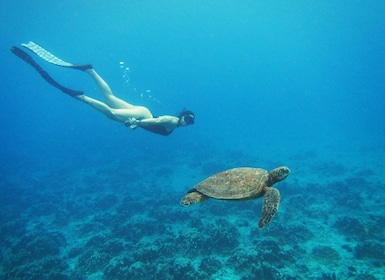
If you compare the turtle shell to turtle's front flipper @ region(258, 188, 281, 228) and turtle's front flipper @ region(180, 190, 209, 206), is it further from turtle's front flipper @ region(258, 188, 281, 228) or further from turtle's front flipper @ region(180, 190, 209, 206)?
turtle's front flipper @ region(258, 188, 281, 228)

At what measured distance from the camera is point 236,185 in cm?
553

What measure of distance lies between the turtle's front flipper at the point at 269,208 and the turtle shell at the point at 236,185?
0.38 m

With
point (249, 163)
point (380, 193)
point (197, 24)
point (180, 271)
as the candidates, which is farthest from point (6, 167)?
point (197, 24)

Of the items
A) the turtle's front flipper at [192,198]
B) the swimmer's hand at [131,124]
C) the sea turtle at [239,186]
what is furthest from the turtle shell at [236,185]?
the swimmer's hand at [131,124]

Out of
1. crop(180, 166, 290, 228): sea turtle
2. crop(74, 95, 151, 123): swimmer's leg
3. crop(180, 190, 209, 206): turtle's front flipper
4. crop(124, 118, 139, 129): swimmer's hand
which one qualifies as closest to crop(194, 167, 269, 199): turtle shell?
crop(180, 166, 290, 228): sea turtle

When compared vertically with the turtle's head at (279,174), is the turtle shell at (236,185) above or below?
below

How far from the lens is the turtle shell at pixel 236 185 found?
5316 mm

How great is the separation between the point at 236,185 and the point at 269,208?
1118 millimetres

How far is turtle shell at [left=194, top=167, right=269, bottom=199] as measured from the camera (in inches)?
209

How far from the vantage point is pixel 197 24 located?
4104 inches

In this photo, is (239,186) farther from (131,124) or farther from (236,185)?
(131,124)

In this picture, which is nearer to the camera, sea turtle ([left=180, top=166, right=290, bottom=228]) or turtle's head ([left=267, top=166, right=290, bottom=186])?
sea turtle ([left=180, top=166, right=290, bottom=228])

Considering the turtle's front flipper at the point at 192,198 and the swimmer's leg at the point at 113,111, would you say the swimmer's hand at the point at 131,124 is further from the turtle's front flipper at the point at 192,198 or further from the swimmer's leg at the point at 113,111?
the turtle's front flipper at the point at 192,198

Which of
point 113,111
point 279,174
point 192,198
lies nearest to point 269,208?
point 279,174
